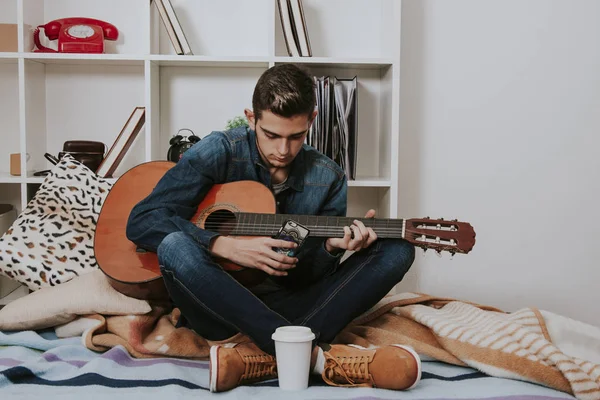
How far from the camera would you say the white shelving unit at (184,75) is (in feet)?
8.27

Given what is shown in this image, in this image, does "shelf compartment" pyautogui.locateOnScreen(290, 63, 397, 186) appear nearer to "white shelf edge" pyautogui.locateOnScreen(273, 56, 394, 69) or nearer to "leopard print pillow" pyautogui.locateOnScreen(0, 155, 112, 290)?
"white shelf edge" pyautogui.locateOnScreen(273, 56, 394, 69)

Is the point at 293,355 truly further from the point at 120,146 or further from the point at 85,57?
the point at 85,57

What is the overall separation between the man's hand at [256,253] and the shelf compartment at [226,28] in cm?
113

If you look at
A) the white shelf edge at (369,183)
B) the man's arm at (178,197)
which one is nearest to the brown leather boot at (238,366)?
the man's arm at (178,197)

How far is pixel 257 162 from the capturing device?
5.94 ft

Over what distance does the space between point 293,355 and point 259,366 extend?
138mm

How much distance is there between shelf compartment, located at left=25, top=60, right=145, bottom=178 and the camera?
8.37 feet

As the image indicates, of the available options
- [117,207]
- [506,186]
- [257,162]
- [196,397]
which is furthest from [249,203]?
[506,186]

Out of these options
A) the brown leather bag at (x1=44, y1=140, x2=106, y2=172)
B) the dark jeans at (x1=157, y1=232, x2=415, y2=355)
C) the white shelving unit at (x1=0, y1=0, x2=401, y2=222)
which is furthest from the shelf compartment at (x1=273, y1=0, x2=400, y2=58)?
the dark jeans at (x1=157, y1=232, x2=415, y2=355)

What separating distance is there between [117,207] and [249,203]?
1.30ft

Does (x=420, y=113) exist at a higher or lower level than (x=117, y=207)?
higher

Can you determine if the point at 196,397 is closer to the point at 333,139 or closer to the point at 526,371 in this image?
the point at 526,371

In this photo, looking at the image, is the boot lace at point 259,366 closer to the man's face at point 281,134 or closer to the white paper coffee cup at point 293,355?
the white paper coffee cup at point 293,355

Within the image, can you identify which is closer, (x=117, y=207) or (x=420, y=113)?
(x=117, y=207)
